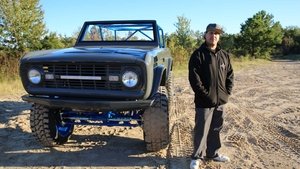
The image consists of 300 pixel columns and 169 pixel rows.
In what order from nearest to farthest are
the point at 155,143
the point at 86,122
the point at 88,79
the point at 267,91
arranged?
the point at 88,79 < the point at 155,143 < the point at 86,122 < the point at 267,91

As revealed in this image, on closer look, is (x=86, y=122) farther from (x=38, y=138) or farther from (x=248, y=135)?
(x=248, y=135)

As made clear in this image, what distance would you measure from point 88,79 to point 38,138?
1.44 m

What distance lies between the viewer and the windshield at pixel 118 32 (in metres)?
6.80

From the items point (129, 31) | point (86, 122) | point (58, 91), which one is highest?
point (129, 31)

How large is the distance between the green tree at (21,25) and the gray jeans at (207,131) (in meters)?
25.3

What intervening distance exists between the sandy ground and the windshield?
1641 mm

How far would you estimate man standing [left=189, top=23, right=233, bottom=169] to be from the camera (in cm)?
437

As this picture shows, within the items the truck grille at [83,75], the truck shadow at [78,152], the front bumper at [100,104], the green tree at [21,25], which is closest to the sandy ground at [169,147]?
the truck shadow at [78,152]

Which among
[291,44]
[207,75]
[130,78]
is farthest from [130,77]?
[291,44]

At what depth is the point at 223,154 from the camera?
5152 mm

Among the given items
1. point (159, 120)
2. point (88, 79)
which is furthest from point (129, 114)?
point (88, 79)

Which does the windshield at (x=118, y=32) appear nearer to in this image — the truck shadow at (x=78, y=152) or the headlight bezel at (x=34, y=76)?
the truck shadow at (x=78, y=152)

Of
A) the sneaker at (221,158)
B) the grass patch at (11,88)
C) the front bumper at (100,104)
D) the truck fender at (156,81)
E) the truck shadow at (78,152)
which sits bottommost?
the truck shadow at (78,152)

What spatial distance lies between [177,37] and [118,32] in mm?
37392
